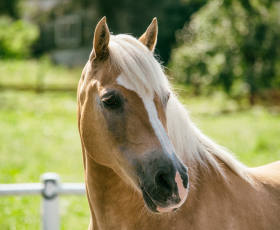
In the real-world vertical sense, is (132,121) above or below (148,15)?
above

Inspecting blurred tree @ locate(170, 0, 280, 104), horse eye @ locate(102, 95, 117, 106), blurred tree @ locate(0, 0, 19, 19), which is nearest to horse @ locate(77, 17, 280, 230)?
horse eye @ locate(102, 95, 117, 106)

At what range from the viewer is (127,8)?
18891 mm

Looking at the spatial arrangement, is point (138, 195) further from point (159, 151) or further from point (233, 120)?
point (233, 120)

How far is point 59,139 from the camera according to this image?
8039 mm

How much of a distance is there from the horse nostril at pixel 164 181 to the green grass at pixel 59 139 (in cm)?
73

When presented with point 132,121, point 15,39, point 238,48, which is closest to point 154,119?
point 132,121

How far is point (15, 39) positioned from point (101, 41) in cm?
1931

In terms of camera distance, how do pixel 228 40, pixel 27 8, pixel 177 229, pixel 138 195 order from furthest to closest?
1. pixel 27 8
2. pixel 228 40
3. pixel 138 195
4. pixel 177 229

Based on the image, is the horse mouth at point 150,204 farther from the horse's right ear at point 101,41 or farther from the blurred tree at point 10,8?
the blurred tree at point 10,8

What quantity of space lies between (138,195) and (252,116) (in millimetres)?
10394

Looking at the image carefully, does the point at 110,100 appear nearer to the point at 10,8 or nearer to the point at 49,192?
the point at 49,192

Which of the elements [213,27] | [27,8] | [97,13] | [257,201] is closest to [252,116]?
[213,27]

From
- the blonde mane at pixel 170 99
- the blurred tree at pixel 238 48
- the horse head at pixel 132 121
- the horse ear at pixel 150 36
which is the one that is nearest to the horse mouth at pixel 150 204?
the horse head at pixel 132 121

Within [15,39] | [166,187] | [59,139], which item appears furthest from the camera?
[15,39]
